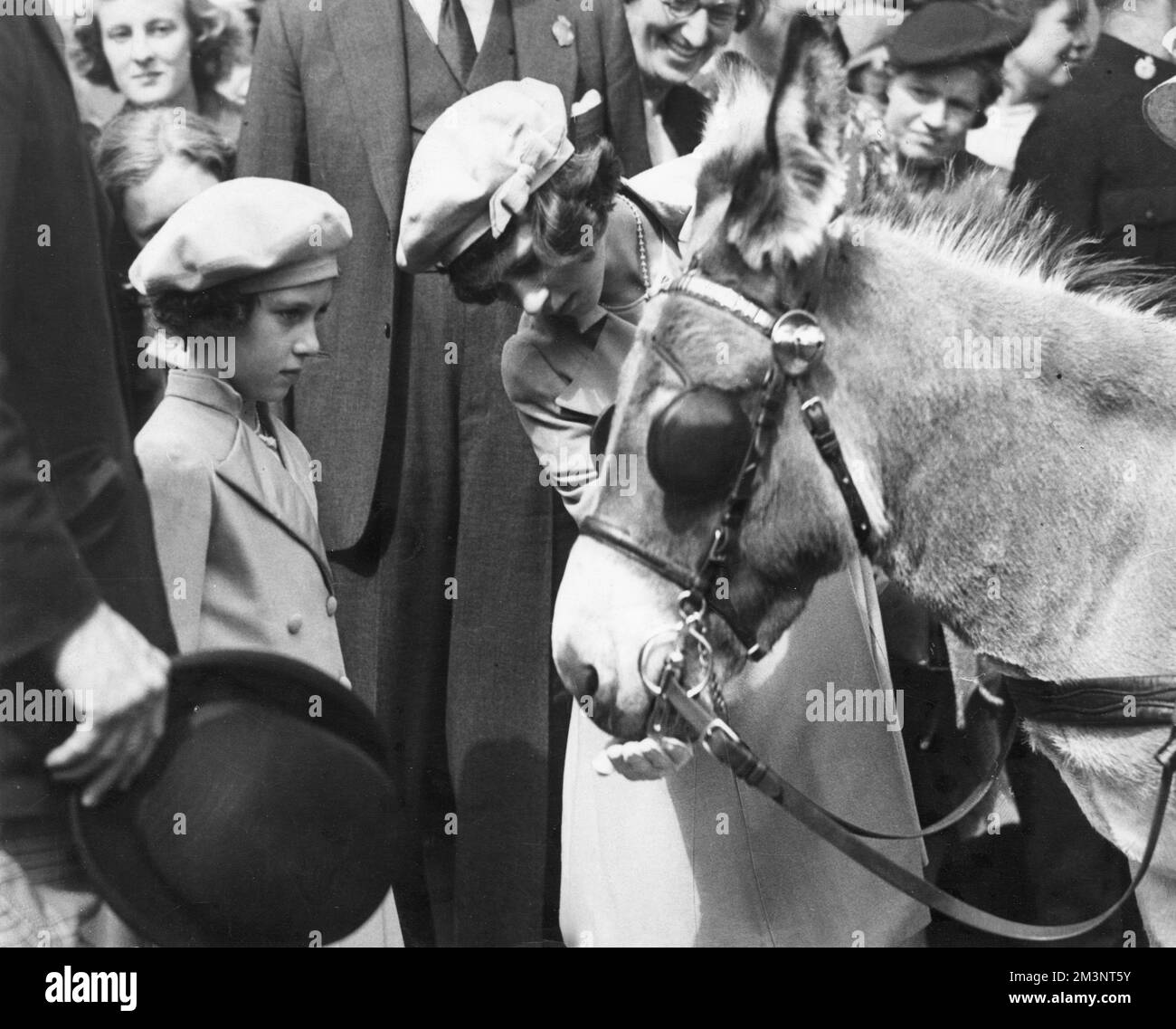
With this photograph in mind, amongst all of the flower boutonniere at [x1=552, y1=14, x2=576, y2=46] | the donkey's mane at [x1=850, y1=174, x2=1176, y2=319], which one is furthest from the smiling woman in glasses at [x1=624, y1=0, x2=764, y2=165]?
the donkey's mane at [x1=850, y1=174, x2=1176, y2=319]

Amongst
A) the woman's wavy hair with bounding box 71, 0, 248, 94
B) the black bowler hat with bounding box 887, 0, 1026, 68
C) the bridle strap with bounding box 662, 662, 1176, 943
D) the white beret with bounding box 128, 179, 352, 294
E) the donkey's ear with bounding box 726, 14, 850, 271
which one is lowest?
the bridle strap with bounding box 662, 662, 1176, 943

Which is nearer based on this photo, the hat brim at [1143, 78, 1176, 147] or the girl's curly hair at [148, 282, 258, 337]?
the hat brim at [1143, 78, 1176, 147]

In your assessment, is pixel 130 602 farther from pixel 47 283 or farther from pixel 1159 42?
pixel 1159 42

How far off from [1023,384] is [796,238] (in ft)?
1.57

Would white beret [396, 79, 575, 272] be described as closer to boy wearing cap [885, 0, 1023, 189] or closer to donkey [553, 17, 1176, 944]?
donkey [553, 17, 1176, 944]

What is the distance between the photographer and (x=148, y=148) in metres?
3.29

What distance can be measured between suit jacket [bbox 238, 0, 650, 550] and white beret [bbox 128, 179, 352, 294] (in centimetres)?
18

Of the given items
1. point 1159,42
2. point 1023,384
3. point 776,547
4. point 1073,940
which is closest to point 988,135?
point 1159,42

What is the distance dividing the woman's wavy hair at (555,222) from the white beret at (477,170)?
24 mm

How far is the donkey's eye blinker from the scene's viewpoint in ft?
7.41

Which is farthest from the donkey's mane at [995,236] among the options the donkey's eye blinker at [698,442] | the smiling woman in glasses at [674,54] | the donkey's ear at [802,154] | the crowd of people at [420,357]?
the smiling woman in glasses at [674,54]

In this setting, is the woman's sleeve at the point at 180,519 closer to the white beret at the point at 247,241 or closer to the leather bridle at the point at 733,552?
the white beret at the point at 247,241

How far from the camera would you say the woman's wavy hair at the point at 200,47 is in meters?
3.30

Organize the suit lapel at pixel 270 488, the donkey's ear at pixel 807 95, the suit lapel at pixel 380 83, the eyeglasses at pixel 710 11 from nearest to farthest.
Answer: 1. the donkey's ear at pixel 807 95
2. the suit lapel at pixel 270 488
3. the suit lapel at pixel 380 83
4. the eyeglasses at pixel 710 11
